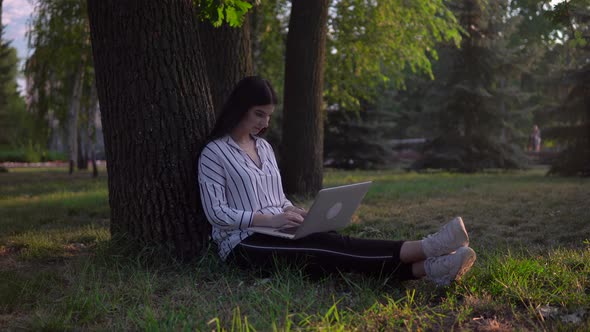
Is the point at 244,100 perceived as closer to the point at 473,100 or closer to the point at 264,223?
the point at 264,223

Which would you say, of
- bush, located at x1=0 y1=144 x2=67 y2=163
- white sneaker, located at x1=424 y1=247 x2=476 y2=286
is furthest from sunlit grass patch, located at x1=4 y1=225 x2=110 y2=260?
bush, located at x1=0 y1=144 x2=67 y2=163

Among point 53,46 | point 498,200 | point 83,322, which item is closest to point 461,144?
point 498,200

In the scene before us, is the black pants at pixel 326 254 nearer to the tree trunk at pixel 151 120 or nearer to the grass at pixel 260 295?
the grass at pixel 260 295

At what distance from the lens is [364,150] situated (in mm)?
21906

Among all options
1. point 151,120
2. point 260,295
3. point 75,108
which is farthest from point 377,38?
point 260,295

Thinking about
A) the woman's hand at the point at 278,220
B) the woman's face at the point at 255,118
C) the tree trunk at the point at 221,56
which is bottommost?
the woman's hand at the point at 278,220

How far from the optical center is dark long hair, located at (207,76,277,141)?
3.91 m

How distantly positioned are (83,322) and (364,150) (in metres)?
19.4

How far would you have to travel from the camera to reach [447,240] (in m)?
3.20

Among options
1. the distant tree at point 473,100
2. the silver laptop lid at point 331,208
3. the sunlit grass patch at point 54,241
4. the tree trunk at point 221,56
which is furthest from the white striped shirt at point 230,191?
the distant tree at point 473,100

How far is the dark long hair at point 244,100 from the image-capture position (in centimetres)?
391

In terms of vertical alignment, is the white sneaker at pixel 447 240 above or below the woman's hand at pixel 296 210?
below

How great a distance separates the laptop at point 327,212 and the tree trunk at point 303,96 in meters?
4.88

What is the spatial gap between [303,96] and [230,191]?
5095 mm
